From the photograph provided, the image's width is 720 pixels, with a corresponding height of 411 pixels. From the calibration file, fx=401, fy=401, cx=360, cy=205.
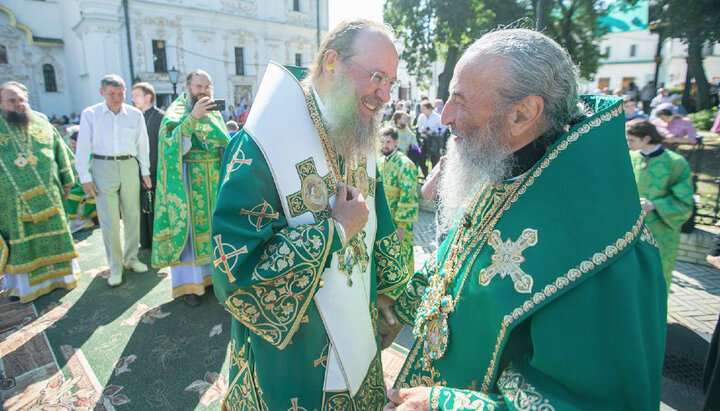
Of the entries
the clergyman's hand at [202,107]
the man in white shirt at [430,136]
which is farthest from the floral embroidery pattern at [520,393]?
the man in white shirt at [430,136]

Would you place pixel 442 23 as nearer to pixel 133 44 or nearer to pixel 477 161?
pixel 133 44

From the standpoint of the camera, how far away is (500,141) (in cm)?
140

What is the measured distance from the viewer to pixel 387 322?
2232 mm

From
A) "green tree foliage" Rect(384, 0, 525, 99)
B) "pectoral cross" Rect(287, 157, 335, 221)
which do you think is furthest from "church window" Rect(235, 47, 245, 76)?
"pectoral cross" Rect(287, 157, 335, 221)

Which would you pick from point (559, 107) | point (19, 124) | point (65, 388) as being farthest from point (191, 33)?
point (559, 107)

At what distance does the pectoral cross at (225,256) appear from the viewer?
1440 mm

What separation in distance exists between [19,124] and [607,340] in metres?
5.29

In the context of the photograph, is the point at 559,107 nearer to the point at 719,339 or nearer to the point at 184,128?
the point at 719,339

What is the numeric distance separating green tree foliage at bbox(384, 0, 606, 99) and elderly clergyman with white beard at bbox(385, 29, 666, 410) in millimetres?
18731

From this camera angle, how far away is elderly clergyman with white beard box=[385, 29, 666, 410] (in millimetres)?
1048

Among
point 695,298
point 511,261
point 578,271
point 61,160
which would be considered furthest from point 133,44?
point 578,271

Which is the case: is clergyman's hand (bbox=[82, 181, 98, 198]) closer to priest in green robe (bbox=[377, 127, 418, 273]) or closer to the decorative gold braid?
priest in green robe (bbox=[377, 127, 418, 273])

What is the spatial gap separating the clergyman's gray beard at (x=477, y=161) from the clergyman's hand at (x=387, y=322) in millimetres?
829

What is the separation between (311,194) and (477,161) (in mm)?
679
